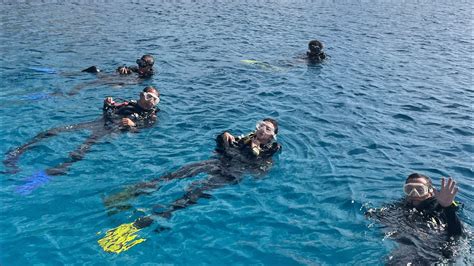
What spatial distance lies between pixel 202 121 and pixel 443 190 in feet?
19.9

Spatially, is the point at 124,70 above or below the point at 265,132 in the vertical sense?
below

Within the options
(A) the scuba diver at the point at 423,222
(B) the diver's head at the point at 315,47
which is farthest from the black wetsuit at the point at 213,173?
(B) the diver's head at the point at 315,47

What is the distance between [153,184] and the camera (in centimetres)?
747

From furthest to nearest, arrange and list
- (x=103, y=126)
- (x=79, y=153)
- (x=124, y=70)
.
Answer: (x=124, y=70) → (x=103, y=126) → (x=79, y=153)

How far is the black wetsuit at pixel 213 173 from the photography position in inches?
271

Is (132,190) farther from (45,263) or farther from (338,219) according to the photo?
(338,219)

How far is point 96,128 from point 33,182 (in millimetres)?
2513

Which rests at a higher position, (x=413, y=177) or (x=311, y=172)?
(x=413, y=177)

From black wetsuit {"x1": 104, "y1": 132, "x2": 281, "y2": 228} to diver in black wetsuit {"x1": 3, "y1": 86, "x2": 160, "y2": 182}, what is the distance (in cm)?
165

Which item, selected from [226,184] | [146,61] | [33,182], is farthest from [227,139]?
[146,61]

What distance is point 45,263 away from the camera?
5613 millimetres

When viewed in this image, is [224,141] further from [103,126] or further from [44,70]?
[44,70]

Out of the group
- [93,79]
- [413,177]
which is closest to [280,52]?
[93,79]

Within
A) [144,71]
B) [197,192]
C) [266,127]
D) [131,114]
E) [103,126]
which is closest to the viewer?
[197,192]
